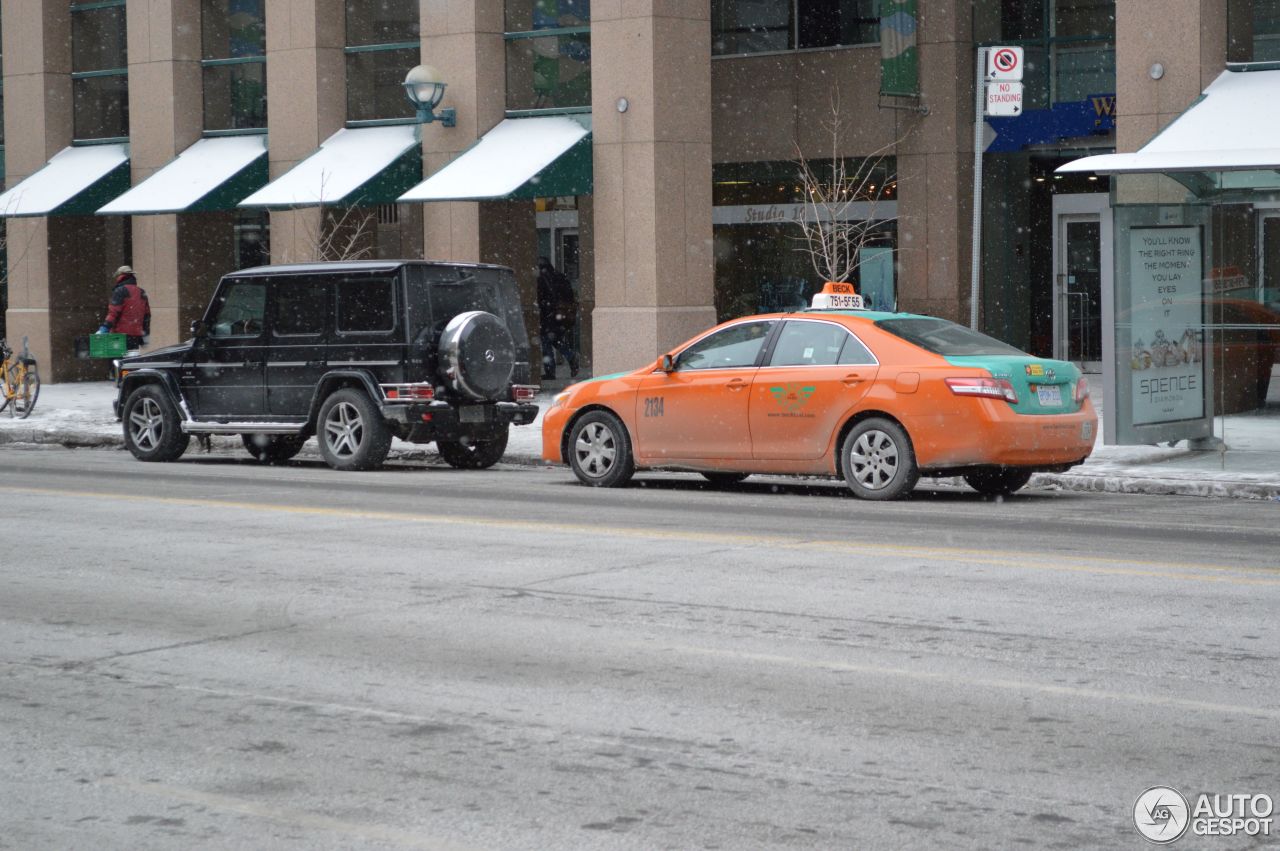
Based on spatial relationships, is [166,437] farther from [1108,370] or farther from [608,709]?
[608,709]

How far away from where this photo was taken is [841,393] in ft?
47.3

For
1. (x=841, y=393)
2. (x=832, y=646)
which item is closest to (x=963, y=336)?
(x=841, y=393)

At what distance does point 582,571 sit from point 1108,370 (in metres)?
8.87

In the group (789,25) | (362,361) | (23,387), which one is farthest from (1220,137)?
(23,387)

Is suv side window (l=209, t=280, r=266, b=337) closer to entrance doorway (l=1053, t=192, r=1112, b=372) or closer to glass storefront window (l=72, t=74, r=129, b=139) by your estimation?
entrance doorway (l=1053, t=192, r=1112, b=372)

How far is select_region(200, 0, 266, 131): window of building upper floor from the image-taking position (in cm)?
3066

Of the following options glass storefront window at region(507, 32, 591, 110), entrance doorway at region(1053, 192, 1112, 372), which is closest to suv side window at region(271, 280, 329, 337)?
glass storefront window at region(507, 32, 591, 110)

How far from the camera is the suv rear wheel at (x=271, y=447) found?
19578mm

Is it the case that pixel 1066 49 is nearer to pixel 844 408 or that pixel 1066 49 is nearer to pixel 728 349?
pixel 728 349

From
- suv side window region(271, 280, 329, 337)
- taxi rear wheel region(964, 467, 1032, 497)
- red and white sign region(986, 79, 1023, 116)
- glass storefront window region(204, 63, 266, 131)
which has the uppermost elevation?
glass storefront window region(204, 63, 266, 131)

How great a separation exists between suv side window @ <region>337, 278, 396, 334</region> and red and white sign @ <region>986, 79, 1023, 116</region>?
233 inches

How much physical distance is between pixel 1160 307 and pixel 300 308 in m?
8.40

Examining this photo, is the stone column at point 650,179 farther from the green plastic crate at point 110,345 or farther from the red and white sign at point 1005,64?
the red and white sign at point 1005,64

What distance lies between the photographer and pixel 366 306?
17438 mm
